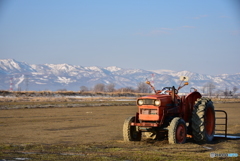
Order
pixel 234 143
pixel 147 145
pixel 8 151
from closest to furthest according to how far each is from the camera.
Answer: pixel 8 151, pixel 147 145, pixel 234 143

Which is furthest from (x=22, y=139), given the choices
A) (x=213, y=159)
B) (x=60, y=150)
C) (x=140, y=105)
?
(x=213, y=159)

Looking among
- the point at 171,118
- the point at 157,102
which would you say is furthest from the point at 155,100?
the point at 171,118

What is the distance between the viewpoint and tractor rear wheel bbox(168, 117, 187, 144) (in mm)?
13756

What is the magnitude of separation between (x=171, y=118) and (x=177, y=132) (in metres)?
0.78

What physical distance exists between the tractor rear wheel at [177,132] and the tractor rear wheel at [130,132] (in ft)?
4.91

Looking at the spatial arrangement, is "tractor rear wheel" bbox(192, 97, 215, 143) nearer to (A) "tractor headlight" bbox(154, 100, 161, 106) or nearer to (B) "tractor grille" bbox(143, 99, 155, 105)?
(A) "tractor headlight" bbox(154, 100, 161, 106)

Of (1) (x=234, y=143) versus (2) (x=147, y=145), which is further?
(1) (x=234, y=143)

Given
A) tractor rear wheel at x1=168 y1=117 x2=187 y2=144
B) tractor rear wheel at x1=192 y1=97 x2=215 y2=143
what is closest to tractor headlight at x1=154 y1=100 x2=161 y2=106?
tractor rear wheel at x1=168 y1=117 x2=187 y2=144

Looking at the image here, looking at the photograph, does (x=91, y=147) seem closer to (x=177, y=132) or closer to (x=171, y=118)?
(x=177, y=132)

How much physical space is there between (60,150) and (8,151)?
4.93 feet

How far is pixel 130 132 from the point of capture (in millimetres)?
14750

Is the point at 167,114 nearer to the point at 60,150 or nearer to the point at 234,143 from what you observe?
the point at 234,143

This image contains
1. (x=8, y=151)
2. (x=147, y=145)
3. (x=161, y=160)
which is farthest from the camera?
(x=147, y=145)

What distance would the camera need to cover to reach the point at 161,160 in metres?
10.7
